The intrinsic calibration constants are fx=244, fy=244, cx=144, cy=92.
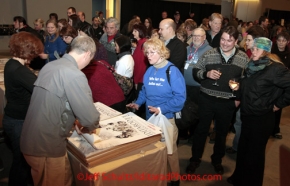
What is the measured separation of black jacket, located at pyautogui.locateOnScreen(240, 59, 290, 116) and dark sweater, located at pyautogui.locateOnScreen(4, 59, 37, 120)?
191 centimetres

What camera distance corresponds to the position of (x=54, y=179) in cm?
174

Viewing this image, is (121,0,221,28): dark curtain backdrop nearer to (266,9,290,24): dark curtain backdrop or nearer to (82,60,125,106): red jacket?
(266,9,290,24): dark curtain backdrop

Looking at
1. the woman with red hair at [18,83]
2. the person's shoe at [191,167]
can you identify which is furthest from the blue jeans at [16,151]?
the person's shoe at [191,167]

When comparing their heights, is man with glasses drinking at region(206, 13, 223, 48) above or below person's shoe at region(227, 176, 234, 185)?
above

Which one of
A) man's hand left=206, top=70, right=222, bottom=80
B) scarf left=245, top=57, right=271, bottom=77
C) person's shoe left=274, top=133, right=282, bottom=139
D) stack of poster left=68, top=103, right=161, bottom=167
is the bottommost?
person's shoe left=274, top=133, right=282, bottom=139

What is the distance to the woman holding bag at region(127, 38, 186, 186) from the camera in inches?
90.9

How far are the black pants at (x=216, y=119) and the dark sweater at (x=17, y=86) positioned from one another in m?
1.81

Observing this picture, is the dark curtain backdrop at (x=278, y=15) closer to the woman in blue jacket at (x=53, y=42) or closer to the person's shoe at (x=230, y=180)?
the woman in blue jacket at (x=53, y=42)

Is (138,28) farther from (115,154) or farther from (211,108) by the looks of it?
(115,154)

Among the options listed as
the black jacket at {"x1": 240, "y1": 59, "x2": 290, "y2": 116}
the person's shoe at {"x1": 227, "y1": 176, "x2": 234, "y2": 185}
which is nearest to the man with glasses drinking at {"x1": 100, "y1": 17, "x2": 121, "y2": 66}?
the black jacket at {"x1": 240, "y1": 59, "x2": 290, "y2": 116}

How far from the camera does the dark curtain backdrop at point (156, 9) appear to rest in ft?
41.5

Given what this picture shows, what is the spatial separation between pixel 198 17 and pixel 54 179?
15.3 m

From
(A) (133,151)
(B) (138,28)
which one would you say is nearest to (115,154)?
(A) (133,151)

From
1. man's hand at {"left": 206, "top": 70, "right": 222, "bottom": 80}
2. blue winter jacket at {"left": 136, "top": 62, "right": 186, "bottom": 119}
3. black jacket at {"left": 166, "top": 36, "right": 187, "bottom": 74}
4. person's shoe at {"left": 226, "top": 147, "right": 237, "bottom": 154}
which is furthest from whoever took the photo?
person's shoe at {"left": 226, "top": 147, "right": 237, "bottom": 154}
